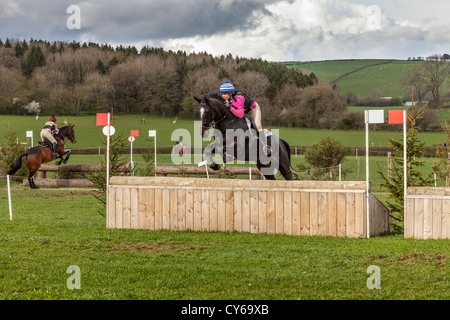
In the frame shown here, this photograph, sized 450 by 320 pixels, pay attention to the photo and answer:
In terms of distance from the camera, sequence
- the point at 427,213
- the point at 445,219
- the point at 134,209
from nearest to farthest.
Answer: the point at 445,219 → the point at 427,213 → the point at 134,209

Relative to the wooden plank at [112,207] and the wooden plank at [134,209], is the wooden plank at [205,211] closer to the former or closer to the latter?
the wooden plank at [134,209]

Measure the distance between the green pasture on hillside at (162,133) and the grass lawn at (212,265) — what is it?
34.9 metres

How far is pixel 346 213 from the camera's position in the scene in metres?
9.05

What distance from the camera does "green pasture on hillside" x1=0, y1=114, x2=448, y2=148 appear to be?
50.3 metres

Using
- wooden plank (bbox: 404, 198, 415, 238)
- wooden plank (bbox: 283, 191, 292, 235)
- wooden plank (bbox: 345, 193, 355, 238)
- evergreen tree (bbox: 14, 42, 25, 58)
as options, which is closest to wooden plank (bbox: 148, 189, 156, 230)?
wooden plank (bbox: 283, 191, 292, 235)

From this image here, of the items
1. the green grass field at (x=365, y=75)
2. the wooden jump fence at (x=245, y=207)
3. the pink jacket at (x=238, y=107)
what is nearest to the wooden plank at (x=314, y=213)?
the wooden jump fence at (x=245, y=207)

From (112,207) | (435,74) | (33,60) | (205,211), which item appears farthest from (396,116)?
(33,60)

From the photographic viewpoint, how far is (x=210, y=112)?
942cm

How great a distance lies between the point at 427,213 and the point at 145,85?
232 ft

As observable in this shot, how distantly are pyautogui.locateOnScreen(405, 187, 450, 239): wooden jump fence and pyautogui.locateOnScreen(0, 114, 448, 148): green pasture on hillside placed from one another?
3525 centimetres

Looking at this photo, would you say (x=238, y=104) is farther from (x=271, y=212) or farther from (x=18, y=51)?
(x=18, y=51)

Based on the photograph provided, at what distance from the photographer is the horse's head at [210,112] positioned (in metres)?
9.35
